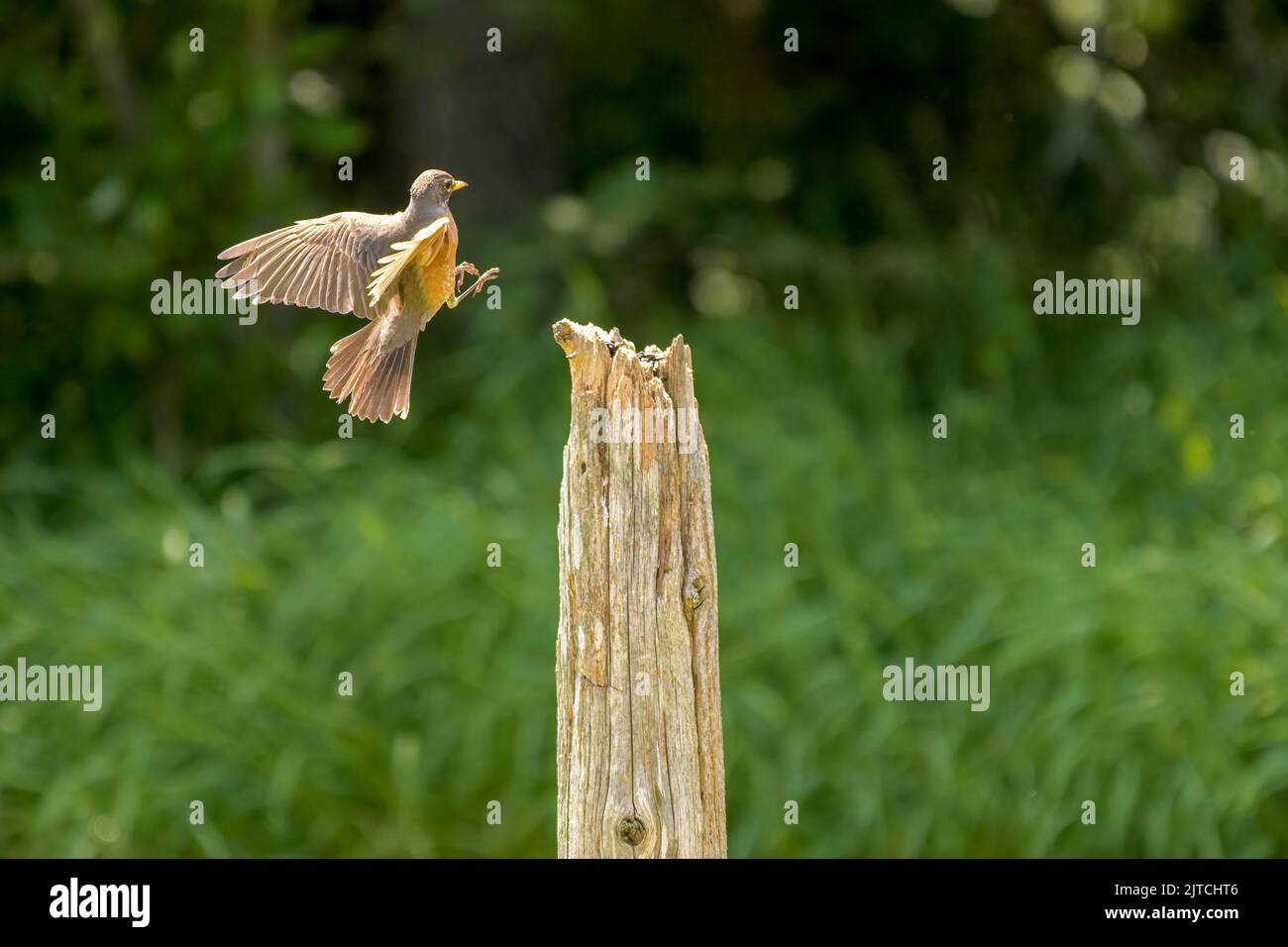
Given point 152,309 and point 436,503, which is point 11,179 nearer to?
point 152,309

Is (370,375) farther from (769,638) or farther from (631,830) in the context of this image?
(769,638)

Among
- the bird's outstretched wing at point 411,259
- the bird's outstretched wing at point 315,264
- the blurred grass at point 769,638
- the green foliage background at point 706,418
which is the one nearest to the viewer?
the bird's outstretched wing at point 411,259

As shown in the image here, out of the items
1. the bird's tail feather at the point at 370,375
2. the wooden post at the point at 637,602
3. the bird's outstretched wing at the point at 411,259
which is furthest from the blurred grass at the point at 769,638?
the bird's outstretched wing at the point at 411,259

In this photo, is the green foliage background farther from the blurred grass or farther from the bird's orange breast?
the bird's orange breast

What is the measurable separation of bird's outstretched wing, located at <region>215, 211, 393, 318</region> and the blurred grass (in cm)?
278

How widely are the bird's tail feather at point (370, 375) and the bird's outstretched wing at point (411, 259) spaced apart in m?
0.09

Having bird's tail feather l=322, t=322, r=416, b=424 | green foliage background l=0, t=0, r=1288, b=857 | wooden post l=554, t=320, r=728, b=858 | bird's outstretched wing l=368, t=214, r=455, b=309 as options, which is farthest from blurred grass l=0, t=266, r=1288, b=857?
bird's outstretched wing l=368, t=214, r=455, b=309

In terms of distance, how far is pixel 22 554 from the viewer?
19.7ft

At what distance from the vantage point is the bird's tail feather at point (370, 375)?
246 cm

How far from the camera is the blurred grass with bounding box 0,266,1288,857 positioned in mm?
4828

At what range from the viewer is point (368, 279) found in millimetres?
2514

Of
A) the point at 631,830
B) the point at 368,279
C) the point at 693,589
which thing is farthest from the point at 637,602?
the point at 368,279

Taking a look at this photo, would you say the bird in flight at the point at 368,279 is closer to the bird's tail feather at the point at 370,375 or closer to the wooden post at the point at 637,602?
the bird's tail feather at the point at 370,375

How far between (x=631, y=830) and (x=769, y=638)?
271 cm
